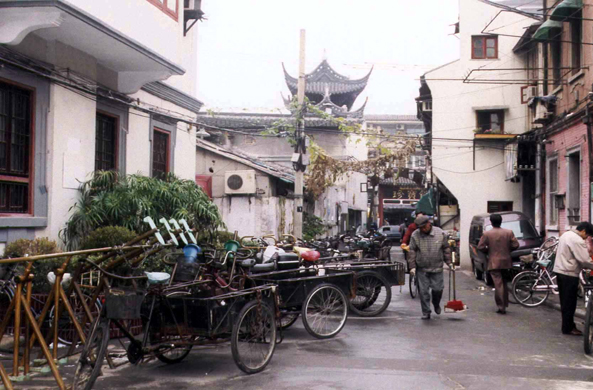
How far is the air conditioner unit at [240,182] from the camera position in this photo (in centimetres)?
2423

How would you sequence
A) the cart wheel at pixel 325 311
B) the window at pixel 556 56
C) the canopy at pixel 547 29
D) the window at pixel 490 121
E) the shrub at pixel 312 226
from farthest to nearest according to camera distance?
the shrub at pixel 312 226 < the window at pixel 490 121 < the window at pixel 556 56 < the canopy at pixel 547 29 < the cart wheel at pixel 325 311

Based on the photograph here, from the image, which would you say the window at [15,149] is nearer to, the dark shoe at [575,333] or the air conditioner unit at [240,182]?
the dark shoe at [575,333]

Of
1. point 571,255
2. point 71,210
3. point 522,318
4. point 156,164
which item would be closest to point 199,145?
point 156,164

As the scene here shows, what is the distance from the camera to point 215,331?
23.2 ft

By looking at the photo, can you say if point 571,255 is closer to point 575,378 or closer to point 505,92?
point 575,378

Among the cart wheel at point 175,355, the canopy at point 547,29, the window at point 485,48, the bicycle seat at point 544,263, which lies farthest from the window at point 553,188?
the cart wheel at point 175,355

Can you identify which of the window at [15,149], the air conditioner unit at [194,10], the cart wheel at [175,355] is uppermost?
the air conditioner unit at [194,10]

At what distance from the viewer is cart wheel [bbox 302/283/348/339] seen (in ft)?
30.3

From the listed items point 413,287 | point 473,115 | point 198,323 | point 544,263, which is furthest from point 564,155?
point 198,323

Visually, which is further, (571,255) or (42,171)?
(42,171)

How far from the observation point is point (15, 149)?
1058 cm

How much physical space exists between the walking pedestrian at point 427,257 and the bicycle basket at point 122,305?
634 cm

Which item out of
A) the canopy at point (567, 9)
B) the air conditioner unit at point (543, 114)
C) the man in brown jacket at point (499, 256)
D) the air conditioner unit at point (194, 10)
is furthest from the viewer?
the air conditioner unit at point (543, 114)

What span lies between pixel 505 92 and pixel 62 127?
62.8 ft
